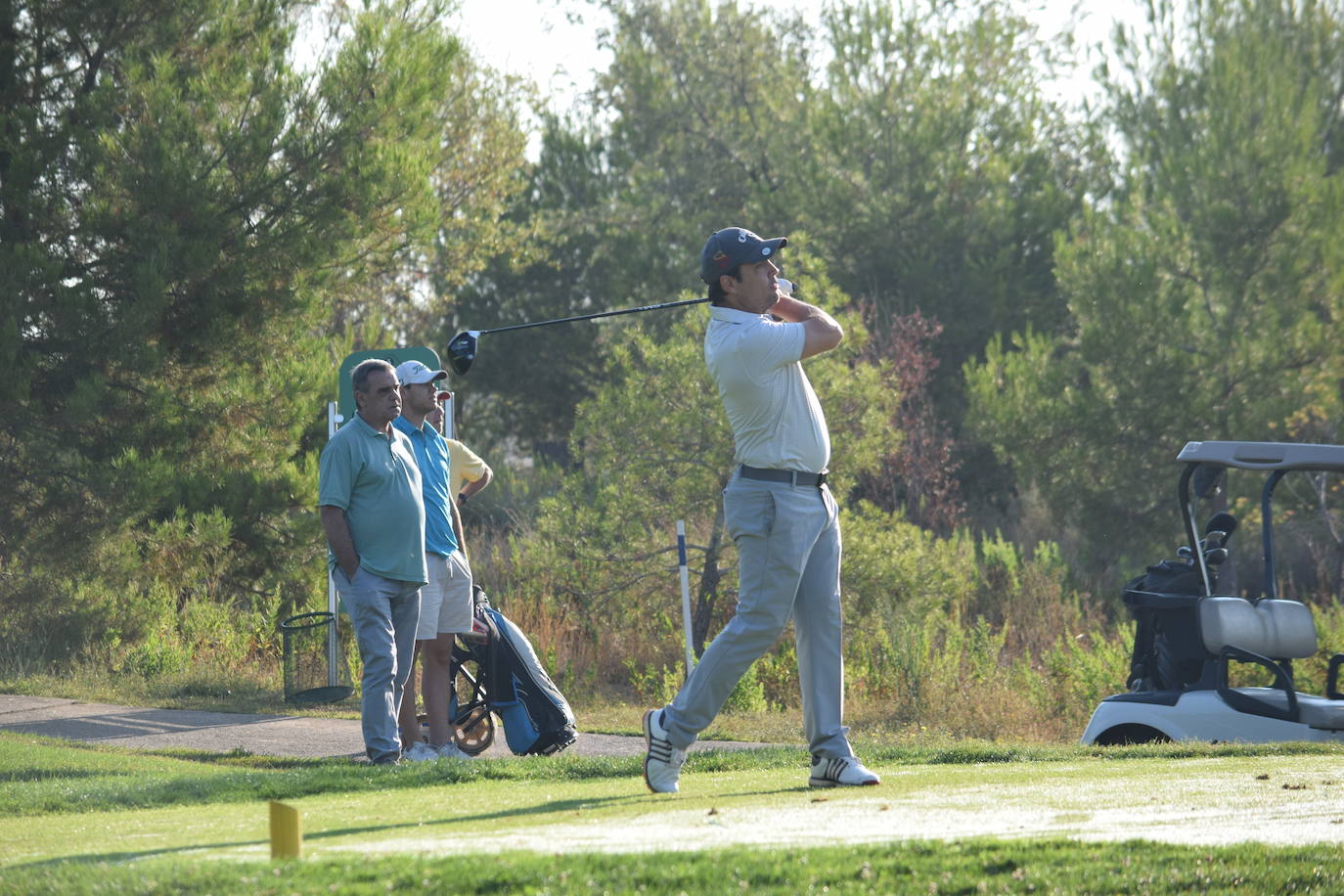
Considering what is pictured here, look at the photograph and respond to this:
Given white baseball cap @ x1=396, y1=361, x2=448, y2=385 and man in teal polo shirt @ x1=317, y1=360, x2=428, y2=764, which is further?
white baseball cap @ x1=396, y1=361, x2=448, y2=385

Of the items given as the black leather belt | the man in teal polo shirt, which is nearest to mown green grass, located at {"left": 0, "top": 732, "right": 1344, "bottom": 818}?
the man in teal polo shirt

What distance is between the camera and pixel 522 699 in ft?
32.0

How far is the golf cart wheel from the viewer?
10.2m

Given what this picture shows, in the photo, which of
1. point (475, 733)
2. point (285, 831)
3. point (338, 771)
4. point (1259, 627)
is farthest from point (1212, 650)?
point (285, 831)

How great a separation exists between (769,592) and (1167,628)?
382cm

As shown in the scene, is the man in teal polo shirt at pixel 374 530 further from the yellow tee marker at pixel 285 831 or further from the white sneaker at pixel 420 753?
the yellow tee marker at pixel 285 831

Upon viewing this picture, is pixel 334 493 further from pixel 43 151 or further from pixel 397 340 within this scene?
pixel 397 340

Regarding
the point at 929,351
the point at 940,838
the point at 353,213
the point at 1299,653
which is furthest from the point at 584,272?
the point at 940,838

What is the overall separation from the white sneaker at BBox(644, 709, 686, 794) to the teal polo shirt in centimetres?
250

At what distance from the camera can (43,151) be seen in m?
16.5

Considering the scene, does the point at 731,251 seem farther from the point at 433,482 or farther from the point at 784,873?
the point at 433,482

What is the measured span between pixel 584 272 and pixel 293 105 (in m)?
16.4

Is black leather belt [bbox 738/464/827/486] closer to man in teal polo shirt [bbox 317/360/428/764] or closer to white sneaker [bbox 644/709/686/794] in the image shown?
white sneaker [bbox 644/709/686/794]

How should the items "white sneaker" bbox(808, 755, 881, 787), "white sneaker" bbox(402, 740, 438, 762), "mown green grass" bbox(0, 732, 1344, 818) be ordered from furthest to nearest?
"white sneaker" bbox(402, 740, 438, 762), "mown green grass" bbox(0, 732, 1344, 818), "white sneaker" bbox(808, 755, 881, 787)
